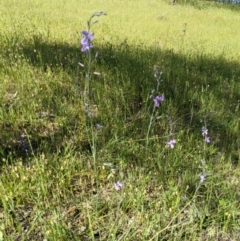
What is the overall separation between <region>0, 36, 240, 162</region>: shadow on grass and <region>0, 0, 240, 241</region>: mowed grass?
0.6 inches

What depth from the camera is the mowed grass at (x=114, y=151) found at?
6.28 feet

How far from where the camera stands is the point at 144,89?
3.63 meters

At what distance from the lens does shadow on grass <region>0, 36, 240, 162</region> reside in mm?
2818

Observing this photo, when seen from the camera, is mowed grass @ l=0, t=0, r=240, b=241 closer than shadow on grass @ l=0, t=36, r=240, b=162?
Yes

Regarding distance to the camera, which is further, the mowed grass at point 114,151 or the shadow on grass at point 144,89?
the shadow on grass at point 144,89

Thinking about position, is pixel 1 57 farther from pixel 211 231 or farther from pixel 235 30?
pixel 235 30

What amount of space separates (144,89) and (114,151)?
131 cm

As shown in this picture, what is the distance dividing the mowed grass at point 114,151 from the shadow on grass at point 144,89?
0.05ft

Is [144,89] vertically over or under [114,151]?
→ over

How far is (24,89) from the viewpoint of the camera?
10.9 ft

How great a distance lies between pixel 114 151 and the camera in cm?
254

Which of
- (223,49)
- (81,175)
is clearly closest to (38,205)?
(81,175)

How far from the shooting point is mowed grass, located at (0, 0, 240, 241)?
191 centimetres

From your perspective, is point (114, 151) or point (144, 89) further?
point (144, 89)
